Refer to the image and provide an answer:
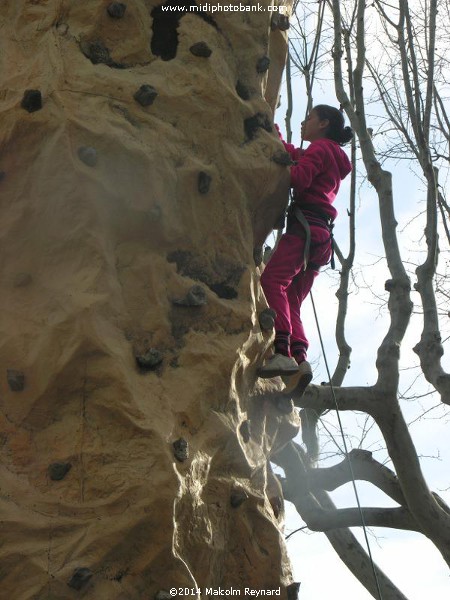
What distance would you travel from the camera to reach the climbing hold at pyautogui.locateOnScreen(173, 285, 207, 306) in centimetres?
364

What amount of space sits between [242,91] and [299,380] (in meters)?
1.28

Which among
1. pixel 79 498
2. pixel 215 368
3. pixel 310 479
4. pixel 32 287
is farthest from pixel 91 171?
pixel 310 479

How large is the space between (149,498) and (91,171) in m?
1.21

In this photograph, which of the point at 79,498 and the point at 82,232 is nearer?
the point at 79,498

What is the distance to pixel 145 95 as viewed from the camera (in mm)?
3746

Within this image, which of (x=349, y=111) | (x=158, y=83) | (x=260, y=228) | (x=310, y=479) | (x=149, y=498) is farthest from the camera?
(x=349, y=111)

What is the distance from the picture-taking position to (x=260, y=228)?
4234 mm

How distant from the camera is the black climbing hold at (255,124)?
13.6 feet

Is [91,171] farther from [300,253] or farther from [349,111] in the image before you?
[349,111]

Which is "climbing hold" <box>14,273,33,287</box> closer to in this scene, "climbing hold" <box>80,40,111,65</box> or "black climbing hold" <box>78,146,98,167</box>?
"black climbing hold" <box>78,146,98,167</box>

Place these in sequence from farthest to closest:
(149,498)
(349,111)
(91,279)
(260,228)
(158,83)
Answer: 1. (349,111)
2. (260,228)
3. (158,83)
4. (91,279)
5. (149,498)

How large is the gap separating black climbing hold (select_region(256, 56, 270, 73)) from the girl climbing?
466mm

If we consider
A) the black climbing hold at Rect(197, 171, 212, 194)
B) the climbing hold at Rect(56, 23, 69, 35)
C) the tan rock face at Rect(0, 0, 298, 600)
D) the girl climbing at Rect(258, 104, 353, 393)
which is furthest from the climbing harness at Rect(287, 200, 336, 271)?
the climbing hold at Rect(56, 23, 69, 35)

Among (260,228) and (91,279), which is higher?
(260,228)
